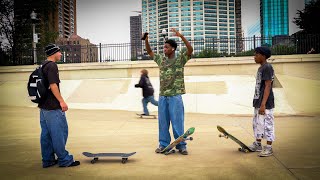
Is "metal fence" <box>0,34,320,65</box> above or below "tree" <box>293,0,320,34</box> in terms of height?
below

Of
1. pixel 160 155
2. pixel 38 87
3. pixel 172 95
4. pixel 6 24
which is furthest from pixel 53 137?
pixel 6 24

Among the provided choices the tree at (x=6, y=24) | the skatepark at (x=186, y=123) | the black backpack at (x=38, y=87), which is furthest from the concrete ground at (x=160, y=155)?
the tree at (x=6, y=24)

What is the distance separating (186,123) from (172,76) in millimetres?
4858

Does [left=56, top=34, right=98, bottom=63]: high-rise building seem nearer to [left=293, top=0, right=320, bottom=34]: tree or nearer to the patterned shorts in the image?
the patterned shorts

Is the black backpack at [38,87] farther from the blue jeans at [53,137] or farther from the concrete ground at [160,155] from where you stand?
the concrete ground at [160,155]

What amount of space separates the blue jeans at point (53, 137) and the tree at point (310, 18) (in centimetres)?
2773

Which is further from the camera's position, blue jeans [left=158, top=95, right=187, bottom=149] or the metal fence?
the metal fence

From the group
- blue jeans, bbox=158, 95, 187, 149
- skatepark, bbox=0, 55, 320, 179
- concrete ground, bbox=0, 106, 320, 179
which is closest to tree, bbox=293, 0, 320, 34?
skatepark, bbox=0, 55, 320, 179

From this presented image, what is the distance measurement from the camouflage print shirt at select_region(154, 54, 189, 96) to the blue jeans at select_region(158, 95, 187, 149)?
0.12 m

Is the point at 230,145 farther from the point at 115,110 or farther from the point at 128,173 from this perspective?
the point at 115,110

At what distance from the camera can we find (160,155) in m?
5.86

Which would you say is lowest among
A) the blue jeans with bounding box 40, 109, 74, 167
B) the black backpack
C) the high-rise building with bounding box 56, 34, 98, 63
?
the blue jeans with bounding box 40, 109, 74, 167

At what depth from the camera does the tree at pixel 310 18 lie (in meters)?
28.2

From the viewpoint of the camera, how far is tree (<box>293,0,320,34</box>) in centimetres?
2816
